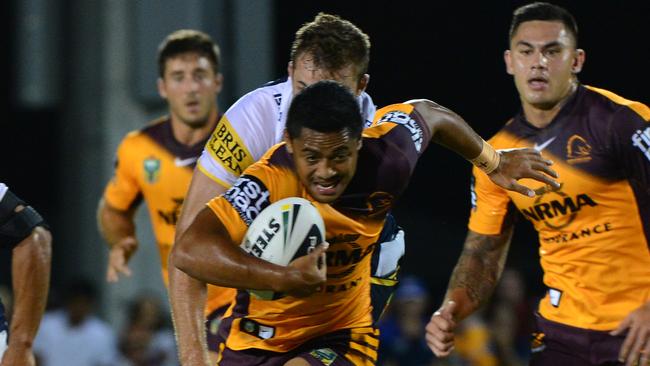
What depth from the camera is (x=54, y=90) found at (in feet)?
30.3

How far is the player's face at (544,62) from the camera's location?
5629mm

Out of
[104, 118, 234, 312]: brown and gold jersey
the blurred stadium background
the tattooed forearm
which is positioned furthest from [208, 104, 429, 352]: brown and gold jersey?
the blurred stadium background

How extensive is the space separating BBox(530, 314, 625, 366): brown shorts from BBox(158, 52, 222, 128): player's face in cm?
219

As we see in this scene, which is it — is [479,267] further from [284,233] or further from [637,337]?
[284,233]

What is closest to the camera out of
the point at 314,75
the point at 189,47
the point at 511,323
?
the point at 314,75

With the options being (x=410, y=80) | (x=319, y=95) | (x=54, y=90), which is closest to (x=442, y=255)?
(x=410, y=80)

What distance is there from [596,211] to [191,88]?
236 cm

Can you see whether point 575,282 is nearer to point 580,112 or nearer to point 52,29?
point 580,112

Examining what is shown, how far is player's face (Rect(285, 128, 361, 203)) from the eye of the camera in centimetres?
432

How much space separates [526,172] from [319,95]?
1.08 metres

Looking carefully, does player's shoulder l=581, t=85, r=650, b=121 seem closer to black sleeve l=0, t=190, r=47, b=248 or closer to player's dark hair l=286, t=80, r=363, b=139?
player's dark hair l=286, t=80, r=363, b=139

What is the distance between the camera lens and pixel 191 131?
6.79m

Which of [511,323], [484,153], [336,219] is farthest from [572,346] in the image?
[511,323]

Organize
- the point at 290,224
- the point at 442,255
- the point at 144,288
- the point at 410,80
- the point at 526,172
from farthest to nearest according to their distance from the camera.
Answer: the point at 442,255 < the point at 410,80 < the point at 144,288 < the point at 526,172 < the point at 290,224
